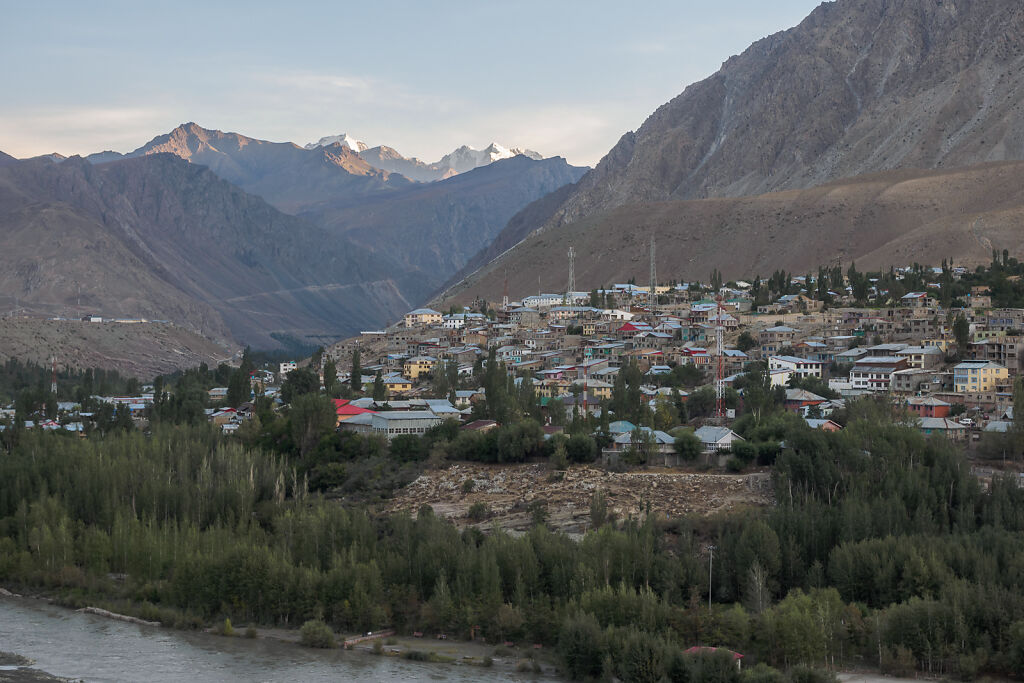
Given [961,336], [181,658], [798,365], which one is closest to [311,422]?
[181,658]

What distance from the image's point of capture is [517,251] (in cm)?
16500

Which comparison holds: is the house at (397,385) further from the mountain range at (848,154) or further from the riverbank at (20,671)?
the mountain range at (848,154)

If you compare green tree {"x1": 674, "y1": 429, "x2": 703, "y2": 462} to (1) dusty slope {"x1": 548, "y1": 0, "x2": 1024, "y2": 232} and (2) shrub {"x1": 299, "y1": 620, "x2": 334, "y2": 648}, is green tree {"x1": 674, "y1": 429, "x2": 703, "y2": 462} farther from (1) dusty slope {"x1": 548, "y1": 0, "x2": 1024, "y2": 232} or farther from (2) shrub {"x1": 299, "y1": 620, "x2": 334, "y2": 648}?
(1) dusty slope {"x1": 548, "y1": 0, "x2": 1024, "y2": 232}

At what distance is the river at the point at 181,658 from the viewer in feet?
118

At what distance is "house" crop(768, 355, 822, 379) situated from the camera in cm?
7112

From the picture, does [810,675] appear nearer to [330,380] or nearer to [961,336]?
[961,336]

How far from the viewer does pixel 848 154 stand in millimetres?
171125

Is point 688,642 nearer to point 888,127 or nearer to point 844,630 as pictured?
point 844,630

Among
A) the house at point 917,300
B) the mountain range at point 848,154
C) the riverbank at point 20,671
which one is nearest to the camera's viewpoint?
the riverbank at point 20,671

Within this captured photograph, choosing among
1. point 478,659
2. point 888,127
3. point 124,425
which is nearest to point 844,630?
point 478,659

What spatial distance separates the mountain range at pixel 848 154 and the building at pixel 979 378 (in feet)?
165

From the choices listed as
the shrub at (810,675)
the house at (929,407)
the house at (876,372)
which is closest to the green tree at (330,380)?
the house at (876,372)

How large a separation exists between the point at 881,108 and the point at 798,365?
114 metres

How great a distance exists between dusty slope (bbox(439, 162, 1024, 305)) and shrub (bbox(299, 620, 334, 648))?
83140 mm
